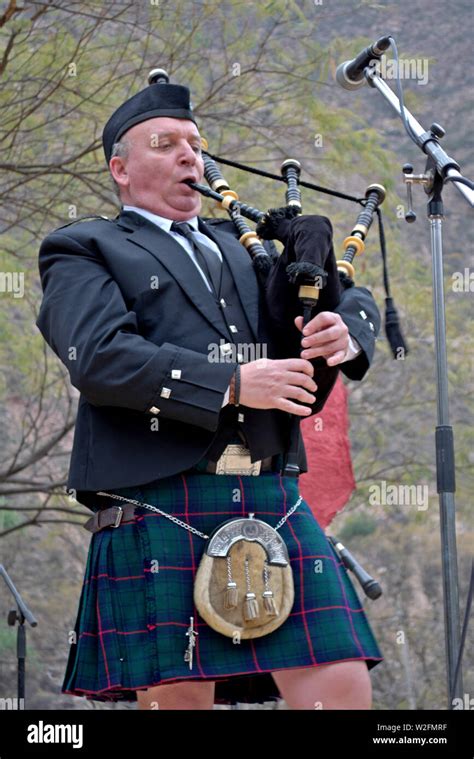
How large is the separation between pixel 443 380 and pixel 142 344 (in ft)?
2.65

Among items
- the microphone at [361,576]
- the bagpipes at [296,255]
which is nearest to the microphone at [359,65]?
the bagpipes at [296,255]

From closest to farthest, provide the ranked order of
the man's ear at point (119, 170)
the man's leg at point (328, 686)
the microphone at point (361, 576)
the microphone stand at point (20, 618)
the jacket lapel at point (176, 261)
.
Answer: the man's leg at point (328, 686)
the jacket lapel at point (176, 261)
the man's ear at point (119, 170)
the microphone at point (361, 576)
the microphone stand at point (20, 618)

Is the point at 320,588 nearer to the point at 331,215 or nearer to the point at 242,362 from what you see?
the point at 242,362

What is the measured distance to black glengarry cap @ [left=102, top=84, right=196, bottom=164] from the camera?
2990 mm

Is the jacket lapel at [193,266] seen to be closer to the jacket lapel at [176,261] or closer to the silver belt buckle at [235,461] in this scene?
the jacket lapel at [176,261]

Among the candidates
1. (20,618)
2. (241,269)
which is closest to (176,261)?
(241,269)

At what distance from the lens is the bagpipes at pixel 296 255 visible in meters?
2.63

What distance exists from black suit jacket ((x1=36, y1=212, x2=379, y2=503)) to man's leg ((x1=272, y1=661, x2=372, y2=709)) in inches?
20.0

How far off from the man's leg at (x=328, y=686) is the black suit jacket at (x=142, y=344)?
20.0 inches

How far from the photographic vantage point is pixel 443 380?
9.71 feet

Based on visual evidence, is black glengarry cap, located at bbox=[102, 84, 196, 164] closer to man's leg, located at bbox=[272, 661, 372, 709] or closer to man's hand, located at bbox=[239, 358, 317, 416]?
man's hand, located at bbox=[239, 358, 317, 416]

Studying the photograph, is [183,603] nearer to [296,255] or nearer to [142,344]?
[142,344]

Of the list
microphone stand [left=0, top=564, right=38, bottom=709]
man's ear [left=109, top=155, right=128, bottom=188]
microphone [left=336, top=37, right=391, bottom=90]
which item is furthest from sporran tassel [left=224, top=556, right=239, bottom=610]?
microphone [left=336, top=37, right=391, bottom=90]
